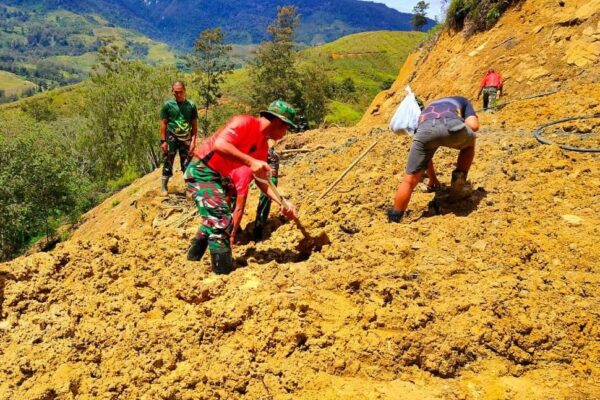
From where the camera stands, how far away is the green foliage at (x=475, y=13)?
12.9 metres

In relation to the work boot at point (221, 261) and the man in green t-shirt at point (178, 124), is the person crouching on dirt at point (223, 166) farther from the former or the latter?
the man in green t-shirt at point (178, 124)

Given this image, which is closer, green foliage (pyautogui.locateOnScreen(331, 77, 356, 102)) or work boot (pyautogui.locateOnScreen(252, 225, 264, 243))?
work boot (pyautogui.locateOnScreen(252, 225, 264, 243))

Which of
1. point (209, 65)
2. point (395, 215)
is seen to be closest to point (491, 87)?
point (395, 215)

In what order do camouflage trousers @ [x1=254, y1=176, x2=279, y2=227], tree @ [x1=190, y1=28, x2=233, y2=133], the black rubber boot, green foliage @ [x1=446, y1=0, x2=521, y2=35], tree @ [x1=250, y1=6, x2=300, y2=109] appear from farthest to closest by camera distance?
tree @ [x1=250, y1=6, x2=300, y2=109]
tree @ [x1=190, y1=28, x2=233, y2=133]
green foliage @ [x1=446, y1=0, x2=521, y2=35]
camouflage trousers @ [x1=254, y1=176, x2=279, y2=227]
the black rubber boot

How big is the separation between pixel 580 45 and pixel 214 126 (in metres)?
24.2

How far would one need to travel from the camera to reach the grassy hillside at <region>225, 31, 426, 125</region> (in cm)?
5605

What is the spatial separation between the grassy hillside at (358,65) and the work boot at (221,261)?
3510 cm

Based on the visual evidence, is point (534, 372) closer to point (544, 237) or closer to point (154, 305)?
point (544, 237)

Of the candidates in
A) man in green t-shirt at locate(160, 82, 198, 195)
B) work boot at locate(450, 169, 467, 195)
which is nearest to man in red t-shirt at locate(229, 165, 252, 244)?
work boot at locate(450, 169, 467, 195)

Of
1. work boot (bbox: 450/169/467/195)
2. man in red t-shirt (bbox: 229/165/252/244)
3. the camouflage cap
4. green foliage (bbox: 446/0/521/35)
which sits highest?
green foliage (bbox: 446/0/521/35)

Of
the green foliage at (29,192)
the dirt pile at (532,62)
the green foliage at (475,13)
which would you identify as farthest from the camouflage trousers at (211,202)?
the green foliage at (29,192)

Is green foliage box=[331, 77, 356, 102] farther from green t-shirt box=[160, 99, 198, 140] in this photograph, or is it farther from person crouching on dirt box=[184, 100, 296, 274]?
person crouching on dirt box=[184, 100, 296, 274]

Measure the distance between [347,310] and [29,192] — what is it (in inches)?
742

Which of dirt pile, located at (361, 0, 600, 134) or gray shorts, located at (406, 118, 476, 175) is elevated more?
dirt pile, located at (361, 0, 600, 134)
